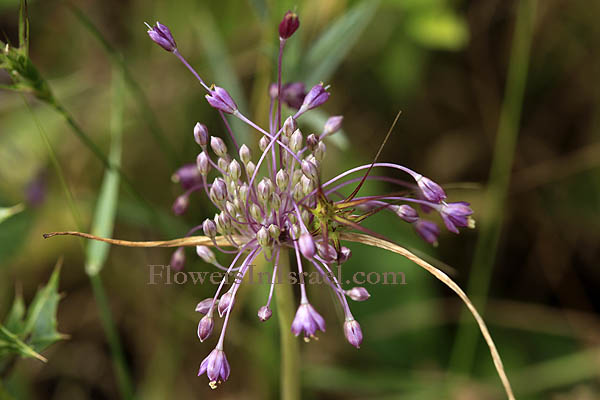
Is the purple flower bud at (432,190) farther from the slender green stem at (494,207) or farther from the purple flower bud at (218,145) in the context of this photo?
the slender green stem at (494,207)

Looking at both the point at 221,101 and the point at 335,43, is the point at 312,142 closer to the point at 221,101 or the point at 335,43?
the point at 221,101

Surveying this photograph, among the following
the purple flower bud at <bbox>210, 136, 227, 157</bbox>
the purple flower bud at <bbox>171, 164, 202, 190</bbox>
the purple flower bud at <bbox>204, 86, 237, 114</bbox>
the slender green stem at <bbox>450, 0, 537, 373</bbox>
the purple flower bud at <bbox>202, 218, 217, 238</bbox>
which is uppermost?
the slender green stem at <bbox>450, 0, 537, 373</bbox>

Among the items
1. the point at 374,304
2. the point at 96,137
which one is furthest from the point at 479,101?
the point at 96,137

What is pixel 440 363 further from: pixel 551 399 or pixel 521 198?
pixel 521 198

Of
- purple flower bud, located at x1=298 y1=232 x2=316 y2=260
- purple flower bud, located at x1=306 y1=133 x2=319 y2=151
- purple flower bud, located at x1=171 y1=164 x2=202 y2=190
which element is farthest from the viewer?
purple flower bud, located at x1=171 y1=164 x2=202 y2=190

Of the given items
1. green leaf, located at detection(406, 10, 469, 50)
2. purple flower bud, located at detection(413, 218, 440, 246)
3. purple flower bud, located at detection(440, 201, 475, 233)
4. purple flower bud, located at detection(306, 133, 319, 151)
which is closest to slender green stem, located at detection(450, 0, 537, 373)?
green leaf, located at detection(406, 10, 469, 50)

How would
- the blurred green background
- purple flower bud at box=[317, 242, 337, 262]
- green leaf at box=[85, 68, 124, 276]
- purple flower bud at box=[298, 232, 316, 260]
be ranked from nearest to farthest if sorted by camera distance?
1. purple flower bud at box=[298, 232, 316, 260]
2. purple flower bud at box=[317, 242, 337, 262]
3. green leaf at box=[85, 68, 124, 276]
4. the blurred green background

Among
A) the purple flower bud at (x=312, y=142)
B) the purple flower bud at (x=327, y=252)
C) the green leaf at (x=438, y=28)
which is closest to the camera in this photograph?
the purple flower bud at (x=327, y=252)

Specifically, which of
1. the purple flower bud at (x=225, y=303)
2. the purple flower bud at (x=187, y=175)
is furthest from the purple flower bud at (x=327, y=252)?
the purple flower bud at (x=187, y=175)

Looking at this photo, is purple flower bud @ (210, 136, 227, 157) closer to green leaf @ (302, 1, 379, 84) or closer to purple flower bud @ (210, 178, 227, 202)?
purple flower bud @ (210, 178, 227, 202)
